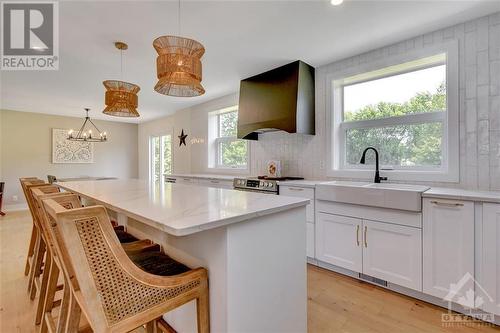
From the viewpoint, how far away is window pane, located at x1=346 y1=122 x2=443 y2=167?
240 centimetres

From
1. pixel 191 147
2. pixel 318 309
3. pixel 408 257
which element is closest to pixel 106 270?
Result: pixel 318 309

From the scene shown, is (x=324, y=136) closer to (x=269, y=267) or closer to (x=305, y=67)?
(x=305, y=67)

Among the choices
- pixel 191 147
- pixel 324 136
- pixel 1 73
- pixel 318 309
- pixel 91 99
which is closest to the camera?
pixel 318 309

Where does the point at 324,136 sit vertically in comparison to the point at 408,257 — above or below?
above

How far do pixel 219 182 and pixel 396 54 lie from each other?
2737 mm

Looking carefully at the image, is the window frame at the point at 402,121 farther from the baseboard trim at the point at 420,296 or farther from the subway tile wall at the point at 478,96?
the baseboard trim at the point at 420,296

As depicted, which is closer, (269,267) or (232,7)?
(269,267)

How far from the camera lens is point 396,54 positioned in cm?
254

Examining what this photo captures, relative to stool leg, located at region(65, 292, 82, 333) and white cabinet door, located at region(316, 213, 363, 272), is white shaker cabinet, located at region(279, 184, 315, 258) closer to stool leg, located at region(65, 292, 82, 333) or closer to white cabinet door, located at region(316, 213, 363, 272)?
white cabinet door, located at region(316, 213, 363, 272)

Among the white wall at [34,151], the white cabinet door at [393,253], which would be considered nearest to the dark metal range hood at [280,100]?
the white cabinet door at [393,253]

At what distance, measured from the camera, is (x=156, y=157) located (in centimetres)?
697

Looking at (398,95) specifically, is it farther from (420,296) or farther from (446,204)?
(420,296)

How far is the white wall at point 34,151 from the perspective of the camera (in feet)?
18.2

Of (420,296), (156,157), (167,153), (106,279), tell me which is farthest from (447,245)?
(156,157)
